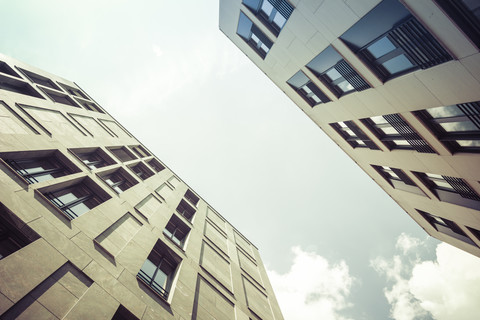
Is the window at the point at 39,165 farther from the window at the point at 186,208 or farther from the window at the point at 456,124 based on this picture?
the window at the point at 456,124

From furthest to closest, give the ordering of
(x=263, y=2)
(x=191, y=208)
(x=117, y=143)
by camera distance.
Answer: (x=191, y=208), (x=117, y=143), (x=263, y=2)

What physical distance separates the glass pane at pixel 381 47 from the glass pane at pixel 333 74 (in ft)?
8.98

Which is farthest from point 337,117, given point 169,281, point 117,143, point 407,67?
point 117,143

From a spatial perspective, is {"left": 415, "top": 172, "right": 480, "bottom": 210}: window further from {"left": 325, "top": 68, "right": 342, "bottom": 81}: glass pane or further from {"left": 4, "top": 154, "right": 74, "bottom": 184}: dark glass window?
{"left": 4, "top": 154, "right": 74, "bottom": 184}: dark glass window

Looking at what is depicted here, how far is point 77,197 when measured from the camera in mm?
12062

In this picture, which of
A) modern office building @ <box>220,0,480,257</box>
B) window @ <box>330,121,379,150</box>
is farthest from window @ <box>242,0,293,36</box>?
window @ <box>330,121,379,150</box>

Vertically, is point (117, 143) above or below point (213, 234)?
above

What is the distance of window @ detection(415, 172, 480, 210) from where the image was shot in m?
11.8

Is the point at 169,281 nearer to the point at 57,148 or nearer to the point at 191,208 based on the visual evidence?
the point at 57,148

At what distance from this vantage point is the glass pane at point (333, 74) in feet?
41.3

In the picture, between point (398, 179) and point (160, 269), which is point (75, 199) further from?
point (398, 179)

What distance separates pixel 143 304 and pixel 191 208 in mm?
16241

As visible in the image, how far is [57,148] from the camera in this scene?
12352mm

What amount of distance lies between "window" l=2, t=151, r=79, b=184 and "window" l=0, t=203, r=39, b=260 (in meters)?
2.39
